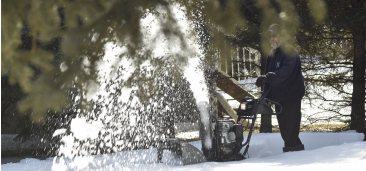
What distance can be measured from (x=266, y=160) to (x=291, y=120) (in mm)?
746

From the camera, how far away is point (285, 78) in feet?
12.8

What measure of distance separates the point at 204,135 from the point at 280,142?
182 centimetres

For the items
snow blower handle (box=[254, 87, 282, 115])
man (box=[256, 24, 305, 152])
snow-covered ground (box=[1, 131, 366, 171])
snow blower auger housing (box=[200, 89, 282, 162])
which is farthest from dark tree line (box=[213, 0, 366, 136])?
snow blower auger housing (box=[200, 89, 282, 162])

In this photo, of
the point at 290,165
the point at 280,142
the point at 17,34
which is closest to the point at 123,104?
the point at 280,142

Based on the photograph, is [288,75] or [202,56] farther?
[202,56]

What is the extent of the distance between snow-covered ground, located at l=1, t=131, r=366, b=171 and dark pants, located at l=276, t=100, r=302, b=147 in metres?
0.30

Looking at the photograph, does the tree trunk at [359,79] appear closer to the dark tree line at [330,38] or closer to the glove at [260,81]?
the dark tree line at [330,38]

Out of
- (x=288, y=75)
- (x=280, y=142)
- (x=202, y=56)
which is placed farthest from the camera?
(x=202, y=56)

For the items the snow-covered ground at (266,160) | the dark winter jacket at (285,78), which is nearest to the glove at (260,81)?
the dark winter jacket at (285,78)

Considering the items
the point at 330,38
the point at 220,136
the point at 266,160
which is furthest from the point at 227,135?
the point at 330,38

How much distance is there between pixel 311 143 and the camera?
518 centimetres

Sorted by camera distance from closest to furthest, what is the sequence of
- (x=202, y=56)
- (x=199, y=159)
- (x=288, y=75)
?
(x=199, y=159) < (x=288, y=75) < (x=202, y=56)

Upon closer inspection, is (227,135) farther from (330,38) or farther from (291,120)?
(330,38)

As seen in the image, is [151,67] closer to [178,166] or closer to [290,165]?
[178,166]
